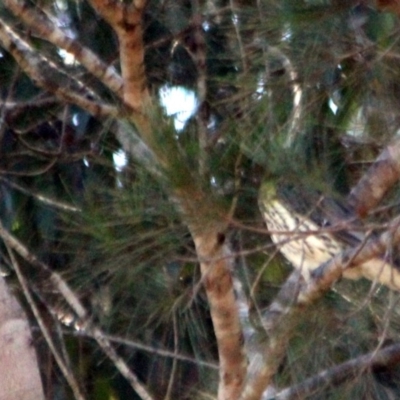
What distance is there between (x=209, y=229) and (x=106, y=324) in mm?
1264

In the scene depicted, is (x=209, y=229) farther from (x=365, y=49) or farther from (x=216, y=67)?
(x=216, y=67)

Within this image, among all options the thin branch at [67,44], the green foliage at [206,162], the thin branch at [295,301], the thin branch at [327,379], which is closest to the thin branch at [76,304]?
the green foliage at [206,162]

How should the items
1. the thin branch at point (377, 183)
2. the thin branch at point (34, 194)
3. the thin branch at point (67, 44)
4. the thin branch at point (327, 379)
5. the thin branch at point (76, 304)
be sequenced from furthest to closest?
1. the thin branch at point (34, 194)
2. the thin branch at point (76, 304)
3. the thin branch at point (327, 379)
4. the thin branch at point (67, 44)
5. the thin branch at point (377, 183)

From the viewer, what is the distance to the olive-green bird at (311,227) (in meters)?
1.75

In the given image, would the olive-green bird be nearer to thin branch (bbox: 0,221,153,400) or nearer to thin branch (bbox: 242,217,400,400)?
thin branch (bbox: 242,217,400,400)

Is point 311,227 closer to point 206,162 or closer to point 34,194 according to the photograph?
point 206,162

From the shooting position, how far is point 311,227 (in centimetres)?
216

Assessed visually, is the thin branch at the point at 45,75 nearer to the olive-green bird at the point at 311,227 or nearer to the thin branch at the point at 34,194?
the olive-green bird at the point at 311,227

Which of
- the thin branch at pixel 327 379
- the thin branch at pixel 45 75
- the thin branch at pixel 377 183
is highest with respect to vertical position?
the thin branch at pixel 45 75

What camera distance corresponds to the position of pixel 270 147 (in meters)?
1.66

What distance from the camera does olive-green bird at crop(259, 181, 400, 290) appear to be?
175cm

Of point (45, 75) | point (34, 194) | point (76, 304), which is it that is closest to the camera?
point (45, 75)

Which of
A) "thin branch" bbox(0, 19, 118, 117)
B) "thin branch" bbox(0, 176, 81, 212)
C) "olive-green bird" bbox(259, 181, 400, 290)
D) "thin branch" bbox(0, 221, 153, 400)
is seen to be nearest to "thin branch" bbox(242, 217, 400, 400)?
"olive-green bird" bbox(259, 181, 400, 290)

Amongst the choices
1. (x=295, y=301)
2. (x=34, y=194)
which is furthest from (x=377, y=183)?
(x=34, y=194)
